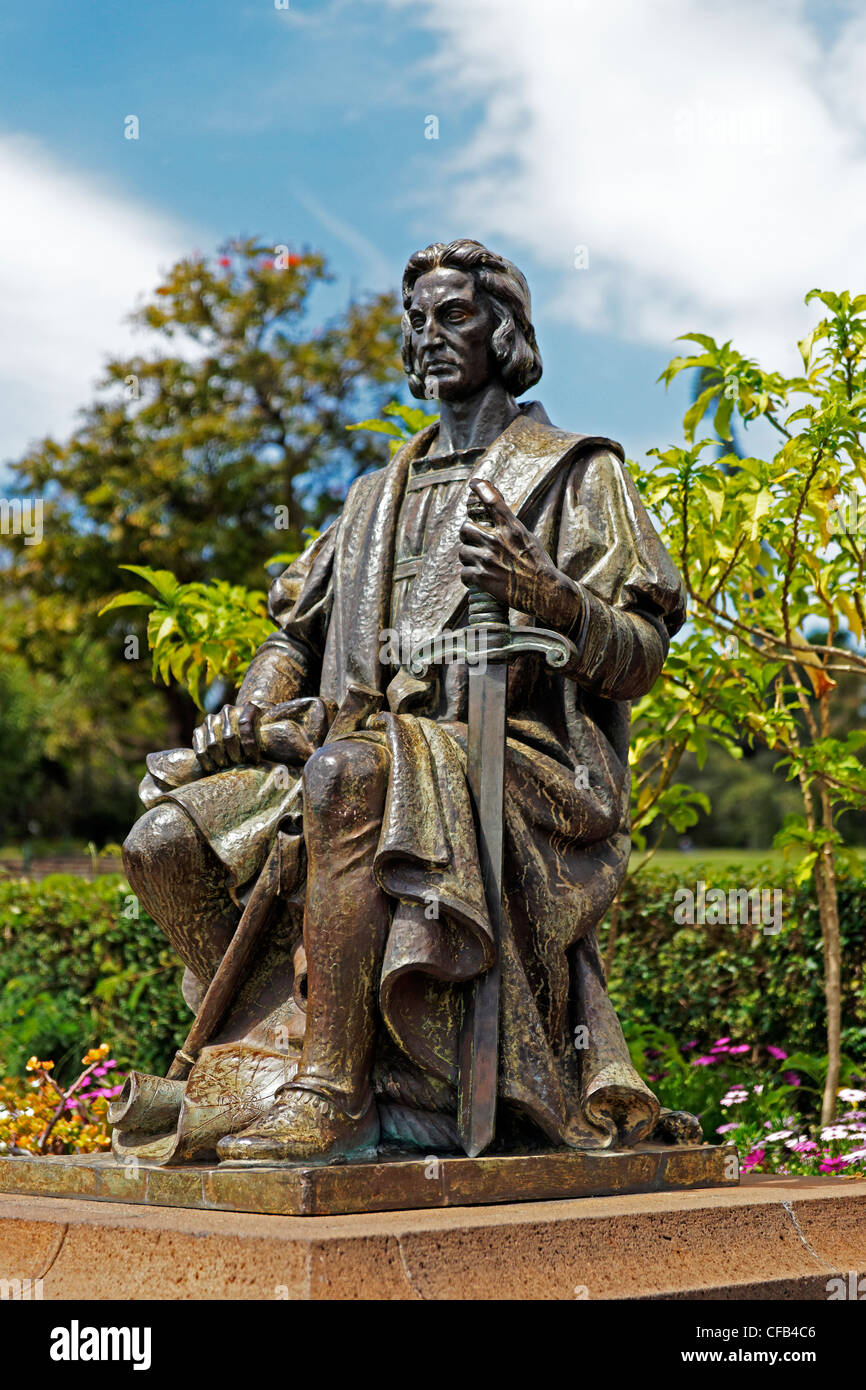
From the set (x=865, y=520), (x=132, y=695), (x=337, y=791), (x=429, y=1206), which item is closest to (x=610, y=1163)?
(x=429, y=1206)

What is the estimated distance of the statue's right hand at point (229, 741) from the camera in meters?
4.21

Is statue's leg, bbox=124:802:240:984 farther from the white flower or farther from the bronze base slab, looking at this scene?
the white flower

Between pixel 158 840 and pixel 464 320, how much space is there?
1.69 m

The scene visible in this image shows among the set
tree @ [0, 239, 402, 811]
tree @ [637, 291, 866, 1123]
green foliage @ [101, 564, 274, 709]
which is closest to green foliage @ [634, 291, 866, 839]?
tree @ [637, 291, 866, 1123]

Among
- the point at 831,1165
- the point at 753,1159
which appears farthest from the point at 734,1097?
the point at 831,1165

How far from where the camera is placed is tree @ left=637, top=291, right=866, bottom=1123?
5508 millimetres

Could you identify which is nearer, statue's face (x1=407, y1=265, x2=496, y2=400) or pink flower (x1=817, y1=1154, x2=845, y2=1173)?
statue's face (x1=407, y1=265, x2=496, y2=400)

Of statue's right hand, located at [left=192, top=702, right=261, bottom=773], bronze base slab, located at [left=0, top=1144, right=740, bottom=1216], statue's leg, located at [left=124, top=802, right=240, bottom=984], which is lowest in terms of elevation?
bronze base slab, located at [left=0, top=1144, right=740, bottom=1216]

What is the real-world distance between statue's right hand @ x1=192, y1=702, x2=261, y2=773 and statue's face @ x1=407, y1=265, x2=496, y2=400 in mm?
1082

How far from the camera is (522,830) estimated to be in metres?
3.90

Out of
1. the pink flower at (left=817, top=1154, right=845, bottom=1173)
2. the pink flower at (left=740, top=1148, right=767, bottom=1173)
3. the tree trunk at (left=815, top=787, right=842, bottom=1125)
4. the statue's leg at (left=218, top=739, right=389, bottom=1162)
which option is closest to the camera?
the statue's leg at (left=218, top=739, right=389, bottom=1162)

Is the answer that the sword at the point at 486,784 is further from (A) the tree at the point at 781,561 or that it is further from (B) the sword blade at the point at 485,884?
(A) the tree at the point at 781,561
